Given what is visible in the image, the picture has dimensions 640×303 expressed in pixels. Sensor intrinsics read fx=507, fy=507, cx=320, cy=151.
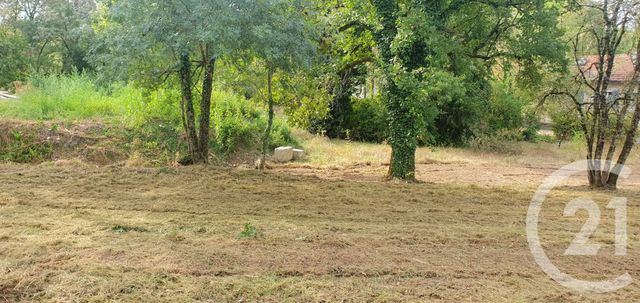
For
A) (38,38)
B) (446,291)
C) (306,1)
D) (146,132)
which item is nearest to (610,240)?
(446,291)

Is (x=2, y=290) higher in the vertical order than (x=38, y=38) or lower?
lower

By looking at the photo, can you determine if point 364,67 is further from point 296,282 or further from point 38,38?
point 38,38

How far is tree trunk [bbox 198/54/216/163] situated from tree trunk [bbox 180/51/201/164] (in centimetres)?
13

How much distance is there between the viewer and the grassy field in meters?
4.05

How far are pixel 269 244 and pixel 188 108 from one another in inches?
205

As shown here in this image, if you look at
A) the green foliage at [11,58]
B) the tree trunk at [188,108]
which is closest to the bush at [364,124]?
the tree trunk at [188,108]

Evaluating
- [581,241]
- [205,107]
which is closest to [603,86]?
[581,241]

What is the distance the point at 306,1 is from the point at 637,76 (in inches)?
249

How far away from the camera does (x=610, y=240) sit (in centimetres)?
593

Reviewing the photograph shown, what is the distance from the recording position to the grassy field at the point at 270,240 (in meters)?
4.05

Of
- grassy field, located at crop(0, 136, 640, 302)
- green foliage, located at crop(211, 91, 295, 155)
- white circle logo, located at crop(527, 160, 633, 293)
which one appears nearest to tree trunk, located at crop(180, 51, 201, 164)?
grassy field, located at crop(0, 136, 640, 302)

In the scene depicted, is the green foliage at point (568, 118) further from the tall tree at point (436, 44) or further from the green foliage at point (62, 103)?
the green foliage at point (62, 103)

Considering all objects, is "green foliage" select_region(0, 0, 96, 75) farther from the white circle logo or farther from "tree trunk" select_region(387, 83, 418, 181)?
the white circle logo

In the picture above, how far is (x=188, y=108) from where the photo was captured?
9539 mm
